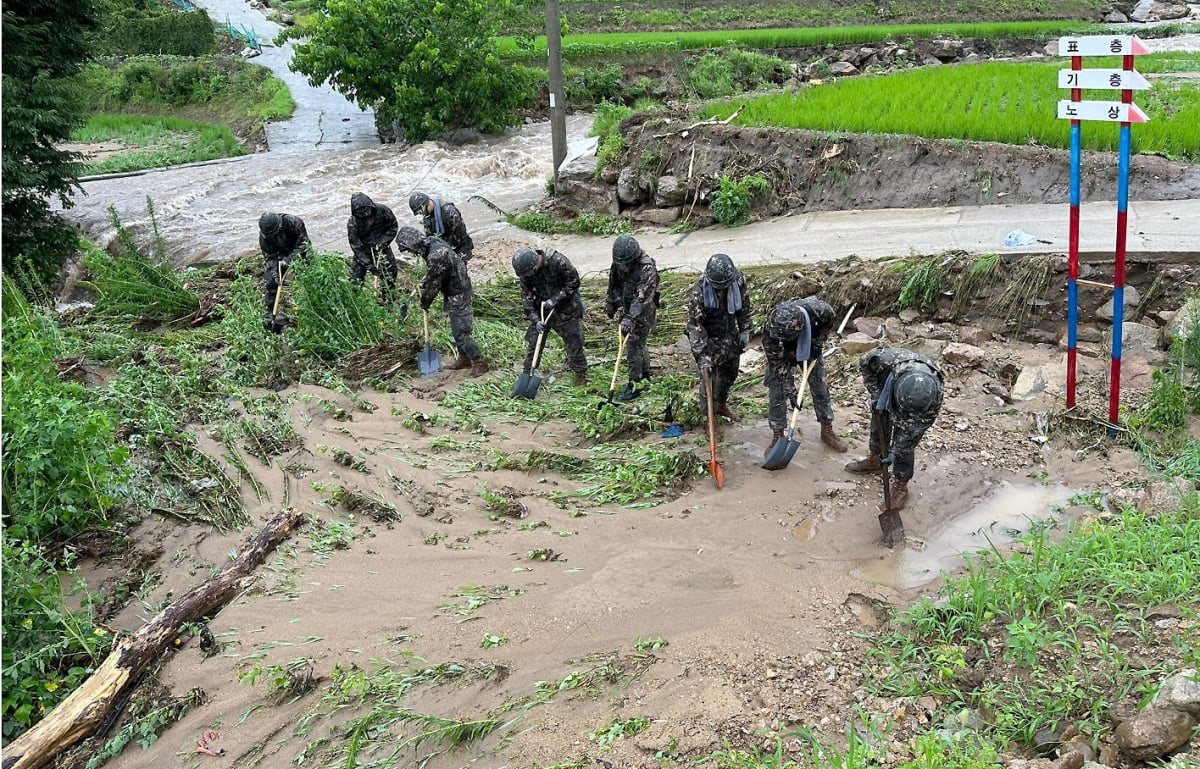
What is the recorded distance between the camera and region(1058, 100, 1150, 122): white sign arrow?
19.1 feet

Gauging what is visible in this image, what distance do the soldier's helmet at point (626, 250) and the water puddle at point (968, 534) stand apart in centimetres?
334

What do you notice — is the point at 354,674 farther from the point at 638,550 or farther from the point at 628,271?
the point at 628,271

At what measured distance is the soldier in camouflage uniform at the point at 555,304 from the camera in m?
8.07

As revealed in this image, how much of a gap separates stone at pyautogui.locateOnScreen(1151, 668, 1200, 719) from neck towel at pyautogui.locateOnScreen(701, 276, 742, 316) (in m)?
3.92

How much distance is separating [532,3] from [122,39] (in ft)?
73.1

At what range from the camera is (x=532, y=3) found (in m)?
18.8

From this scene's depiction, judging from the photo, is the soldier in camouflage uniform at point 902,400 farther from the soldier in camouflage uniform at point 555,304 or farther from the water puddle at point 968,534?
the soldier in camouflage uniform at point 555,304

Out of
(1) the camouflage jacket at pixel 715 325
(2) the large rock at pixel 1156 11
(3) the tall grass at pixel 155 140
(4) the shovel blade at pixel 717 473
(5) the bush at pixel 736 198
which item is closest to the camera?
(4) the shovel blade at pixel 717 473

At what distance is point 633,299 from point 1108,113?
374cm

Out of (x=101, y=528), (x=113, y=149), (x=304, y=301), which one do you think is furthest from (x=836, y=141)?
(x=113, y=149)

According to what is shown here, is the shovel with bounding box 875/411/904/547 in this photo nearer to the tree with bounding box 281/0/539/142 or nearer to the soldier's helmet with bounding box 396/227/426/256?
the soldier's helmet with bounding box 396/227/426/256

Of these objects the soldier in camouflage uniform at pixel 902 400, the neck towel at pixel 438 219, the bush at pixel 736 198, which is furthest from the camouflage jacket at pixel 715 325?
the bush at pixel 736 198

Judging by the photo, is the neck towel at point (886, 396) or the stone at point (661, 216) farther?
the stone at point (661, 216)

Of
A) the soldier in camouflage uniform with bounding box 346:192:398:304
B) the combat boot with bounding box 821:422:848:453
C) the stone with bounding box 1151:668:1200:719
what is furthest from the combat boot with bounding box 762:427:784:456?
the soldier in camouflage uniform with bounding box 346:192:398:304
